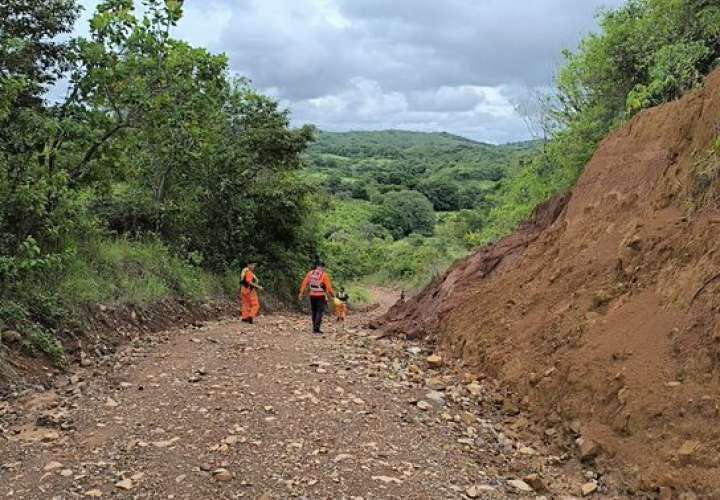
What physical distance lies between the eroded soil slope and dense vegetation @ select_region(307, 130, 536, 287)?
10.8 metres

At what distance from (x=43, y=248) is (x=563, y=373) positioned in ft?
26.7

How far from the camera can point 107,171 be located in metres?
12.2

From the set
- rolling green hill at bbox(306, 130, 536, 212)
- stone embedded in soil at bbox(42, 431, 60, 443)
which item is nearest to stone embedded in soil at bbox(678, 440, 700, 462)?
stone embedded in soil at bbox(42, 431, 60, 443)

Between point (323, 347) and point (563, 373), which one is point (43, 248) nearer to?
point (323, 347)

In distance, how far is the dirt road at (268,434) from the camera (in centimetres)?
550

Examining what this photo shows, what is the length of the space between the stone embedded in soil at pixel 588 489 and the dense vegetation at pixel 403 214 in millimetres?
15452

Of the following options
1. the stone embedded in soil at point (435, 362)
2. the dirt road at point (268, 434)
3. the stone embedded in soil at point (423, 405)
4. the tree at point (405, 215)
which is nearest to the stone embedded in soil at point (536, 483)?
the dirt road at point (268, 434)

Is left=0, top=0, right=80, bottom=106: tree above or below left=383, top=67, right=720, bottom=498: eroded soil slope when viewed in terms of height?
above

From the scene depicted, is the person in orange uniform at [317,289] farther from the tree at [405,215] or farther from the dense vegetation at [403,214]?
the tree at [405,215]

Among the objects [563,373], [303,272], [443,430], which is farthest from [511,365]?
[303,272]

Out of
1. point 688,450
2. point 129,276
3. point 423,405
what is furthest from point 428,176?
point 688,450

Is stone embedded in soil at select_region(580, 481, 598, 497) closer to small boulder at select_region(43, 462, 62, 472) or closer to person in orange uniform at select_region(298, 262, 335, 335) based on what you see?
small boulder at select_region(43, 462, 62, 472)

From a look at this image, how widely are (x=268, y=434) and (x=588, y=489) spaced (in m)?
2.96

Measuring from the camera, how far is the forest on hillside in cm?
997
